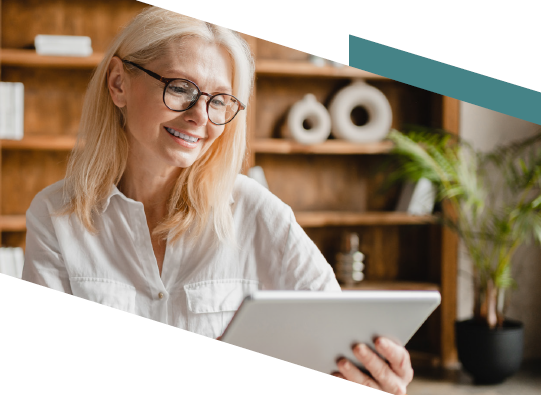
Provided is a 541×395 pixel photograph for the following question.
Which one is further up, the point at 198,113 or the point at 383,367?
the point at 198,113

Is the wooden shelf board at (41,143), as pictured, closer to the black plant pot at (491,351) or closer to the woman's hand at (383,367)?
the woman's hand at (383,367)

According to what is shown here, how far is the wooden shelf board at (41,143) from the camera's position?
2.25 meters

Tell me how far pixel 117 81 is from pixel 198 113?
0.66ft

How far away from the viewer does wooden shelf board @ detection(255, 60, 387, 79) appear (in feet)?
8.93

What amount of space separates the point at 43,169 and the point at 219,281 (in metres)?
1.30

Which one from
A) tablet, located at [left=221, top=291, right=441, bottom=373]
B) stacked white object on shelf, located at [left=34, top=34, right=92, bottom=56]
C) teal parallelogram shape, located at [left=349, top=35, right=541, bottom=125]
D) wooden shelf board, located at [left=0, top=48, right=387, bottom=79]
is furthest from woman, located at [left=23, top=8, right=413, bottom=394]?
stacked white object on shelf, located at [left=34, top=34, right=92, bottom=56]

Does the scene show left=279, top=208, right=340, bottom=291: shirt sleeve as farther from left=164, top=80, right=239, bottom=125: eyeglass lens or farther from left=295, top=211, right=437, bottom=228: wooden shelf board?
left=295, top=211, right=437, bottom=228: wooden shelf board

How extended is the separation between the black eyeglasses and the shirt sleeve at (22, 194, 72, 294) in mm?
409

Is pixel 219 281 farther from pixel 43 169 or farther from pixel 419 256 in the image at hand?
pixel 419 256

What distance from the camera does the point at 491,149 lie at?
10.3 ft

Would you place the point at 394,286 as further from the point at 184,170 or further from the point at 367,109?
the point at 184,170

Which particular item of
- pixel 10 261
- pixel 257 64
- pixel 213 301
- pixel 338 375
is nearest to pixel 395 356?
pixel 338 375

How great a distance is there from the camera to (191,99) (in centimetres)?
130

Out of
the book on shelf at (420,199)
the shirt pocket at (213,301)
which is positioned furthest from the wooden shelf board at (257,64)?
the shirt pocket at (213,301)
